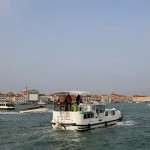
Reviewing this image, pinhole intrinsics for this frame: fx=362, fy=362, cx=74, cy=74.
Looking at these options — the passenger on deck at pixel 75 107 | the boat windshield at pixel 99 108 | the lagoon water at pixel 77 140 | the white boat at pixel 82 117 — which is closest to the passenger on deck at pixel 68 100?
the white boat at pixel 82 117

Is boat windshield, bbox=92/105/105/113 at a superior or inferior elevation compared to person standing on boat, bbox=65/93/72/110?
inferior

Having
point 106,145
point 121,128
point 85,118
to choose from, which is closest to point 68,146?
point 106,145

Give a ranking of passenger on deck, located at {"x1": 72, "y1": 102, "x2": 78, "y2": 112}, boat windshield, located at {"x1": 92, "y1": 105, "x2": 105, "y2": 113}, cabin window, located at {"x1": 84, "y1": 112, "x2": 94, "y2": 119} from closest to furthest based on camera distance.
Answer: passenger on deck, located at {"x1": 72, "y1": 102, "x2": 78, "y2": 112}, cabin window, located at {"x1": 84, "y1": 112, "x2": 94, "y2": 119}, boat windshield, located at {"x1": 92, "y1": 105, "x2": 105, "y2": 113}

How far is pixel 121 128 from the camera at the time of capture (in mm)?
46844

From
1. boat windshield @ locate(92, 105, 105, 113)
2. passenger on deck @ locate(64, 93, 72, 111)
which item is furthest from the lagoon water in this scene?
passenger on deck @ locate(64, 93, 72, 111)

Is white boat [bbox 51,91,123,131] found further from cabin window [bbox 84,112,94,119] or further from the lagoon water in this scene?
the lagoon water

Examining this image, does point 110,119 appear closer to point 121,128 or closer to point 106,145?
point 121,128

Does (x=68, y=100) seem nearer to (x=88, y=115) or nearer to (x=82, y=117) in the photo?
(x=88, y=115)

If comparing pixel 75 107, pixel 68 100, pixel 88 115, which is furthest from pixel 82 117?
pixel 68 100

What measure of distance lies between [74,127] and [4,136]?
8.19 metres

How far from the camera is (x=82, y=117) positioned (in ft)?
138

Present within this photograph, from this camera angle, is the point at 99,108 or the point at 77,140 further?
the point at 99,108

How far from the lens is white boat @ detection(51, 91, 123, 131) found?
41.8 m

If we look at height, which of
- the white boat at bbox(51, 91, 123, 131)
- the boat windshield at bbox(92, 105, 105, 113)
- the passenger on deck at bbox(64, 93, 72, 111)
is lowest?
the white boat at bbox(51, 91, 123, 131)
